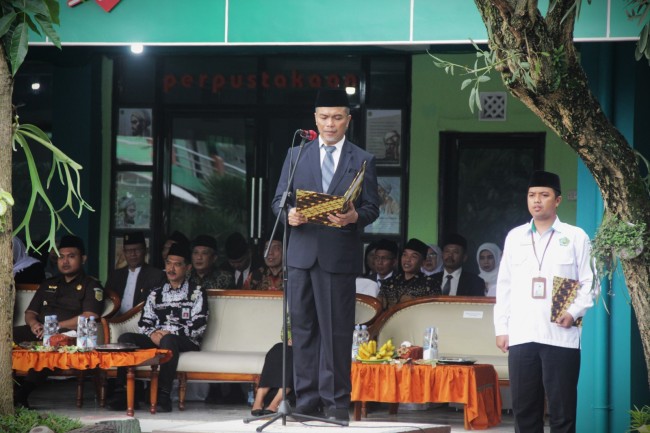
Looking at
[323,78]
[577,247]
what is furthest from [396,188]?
[577,247]

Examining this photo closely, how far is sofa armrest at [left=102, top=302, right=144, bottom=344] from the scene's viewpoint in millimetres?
10484

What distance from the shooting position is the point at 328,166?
259 inches

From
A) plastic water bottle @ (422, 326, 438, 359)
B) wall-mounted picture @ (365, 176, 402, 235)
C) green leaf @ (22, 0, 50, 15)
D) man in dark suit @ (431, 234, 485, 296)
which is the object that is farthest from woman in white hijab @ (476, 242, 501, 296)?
green leaf @ (22, 0, 50, 15)

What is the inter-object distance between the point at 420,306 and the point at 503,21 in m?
4.60

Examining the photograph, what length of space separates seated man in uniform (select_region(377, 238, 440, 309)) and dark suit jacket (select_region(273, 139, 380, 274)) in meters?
4.31

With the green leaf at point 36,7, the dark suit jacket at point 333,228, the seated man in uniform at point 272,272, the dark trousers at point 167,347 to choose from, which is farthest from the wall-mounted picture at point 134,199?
the dark suit jacket at point 333,228

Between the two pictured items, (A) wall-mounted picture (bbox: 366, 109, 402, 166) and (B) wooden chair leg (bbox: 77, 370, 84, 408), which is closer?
(B) wooden chair leg (bbox: 77, 370, 84, 408)

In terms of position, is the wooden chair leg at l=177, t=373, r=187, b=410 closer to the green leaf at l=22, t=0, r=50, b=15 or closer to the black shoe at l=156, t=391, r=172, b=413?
the black shoe at l=156, t=391, r=172, b=413

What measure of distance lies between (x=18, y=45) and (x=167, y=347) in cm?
374

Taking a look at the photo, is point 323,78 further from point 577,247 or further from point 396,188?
point 577,247

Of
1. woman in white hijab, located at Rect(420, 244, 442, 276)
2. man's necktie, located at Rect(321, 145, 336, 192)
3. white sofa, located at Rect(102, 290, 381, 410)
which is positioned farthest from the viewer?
woman in white hijab, located at Rect(420, 244, 442, 276)

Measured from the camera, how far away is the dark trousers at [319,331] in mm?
6449

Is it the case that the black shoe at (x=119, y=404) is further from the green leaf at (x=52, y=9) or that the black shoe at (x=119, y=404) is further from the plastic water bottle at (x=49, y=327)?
the green leaf at (x=52, y=9)

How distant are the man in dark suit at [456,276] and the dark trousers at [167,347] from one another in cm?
235
